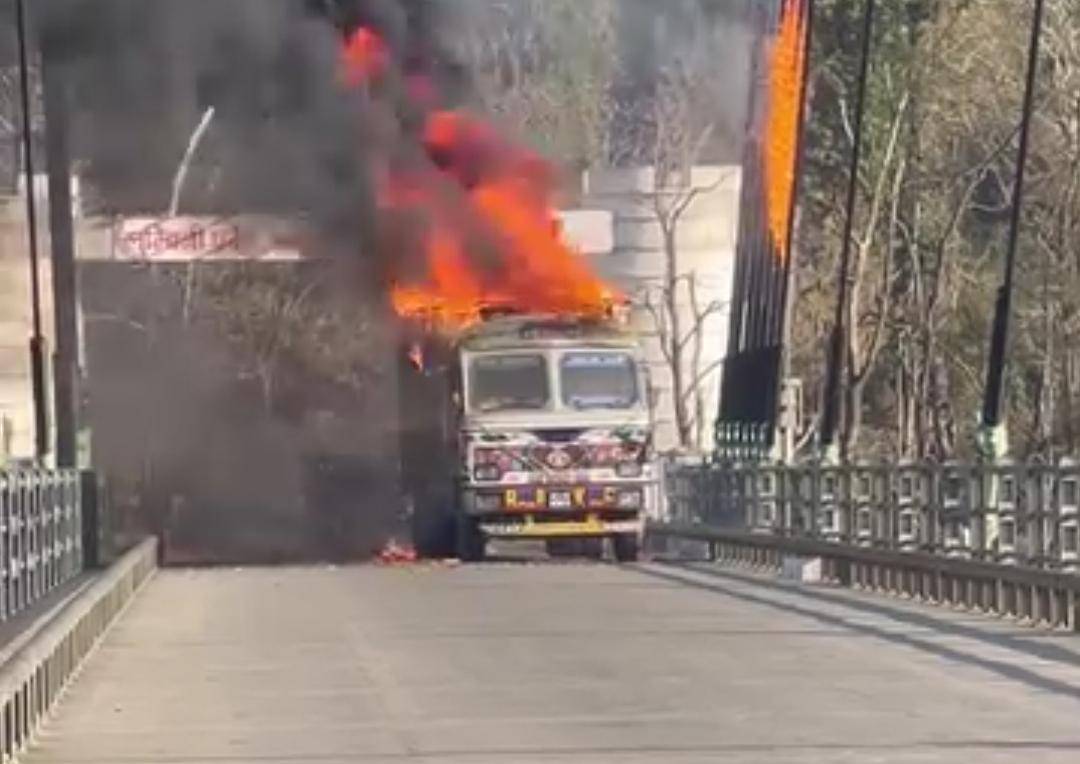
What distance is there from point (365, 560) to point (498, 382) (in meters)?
5.50

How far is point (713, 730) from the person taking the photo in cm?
1778

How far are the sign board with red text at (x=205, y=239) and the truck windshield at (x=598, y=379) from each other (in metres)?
6.48

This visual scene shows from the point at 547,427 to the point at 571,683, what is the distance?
20934 millimetres

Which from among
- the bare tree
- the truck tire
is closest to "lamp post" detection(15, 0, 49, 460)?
the truck tire

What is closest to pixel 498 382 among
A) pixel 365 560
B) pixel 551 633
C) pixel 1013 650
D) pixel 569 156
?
pixel 365 560

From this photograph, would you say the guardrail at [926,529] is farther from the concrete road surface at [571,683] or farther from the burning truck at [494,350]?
the burning truck at [494,350]

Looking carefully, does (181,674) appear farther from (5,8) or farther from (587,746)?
(5,8)

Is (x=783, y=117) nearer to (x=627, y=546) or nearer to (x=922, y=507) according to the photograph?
(x=627, y=546)

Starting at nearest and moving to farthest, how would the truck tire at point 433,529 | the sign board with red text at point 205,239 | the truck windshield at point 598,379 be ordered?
the truck windshield at point 598,379 → the truck tire at point 433,529 → the sign board with red text at point 205,239

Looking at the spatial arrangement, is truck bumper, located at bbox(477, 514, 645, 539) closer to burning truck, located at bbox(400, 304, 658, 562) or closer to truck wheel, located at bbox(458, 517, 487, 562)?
burning truck, located at bbox(400, 304, 658, 562)

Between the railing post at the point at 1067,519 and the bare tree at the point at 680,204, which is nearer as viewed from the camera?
the railing post at the point at 1067,519

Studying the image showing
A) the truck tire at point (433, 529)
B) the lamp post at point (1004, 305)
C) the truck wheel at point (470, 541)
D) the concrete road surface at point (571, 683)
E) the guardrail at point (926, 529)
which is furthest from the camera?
the truck tire at point (433, 529)

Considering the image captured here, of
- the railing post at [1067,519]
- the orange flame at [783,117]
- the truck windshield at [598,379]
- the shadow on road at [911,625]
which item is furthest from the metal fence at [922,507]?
the orange flame at [783,117]

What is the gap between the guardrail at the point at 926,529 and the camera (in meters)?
26.2
